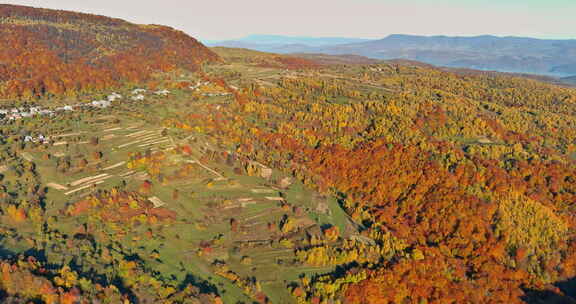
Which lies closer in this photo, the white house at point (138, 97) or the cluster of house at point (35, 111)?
the cluster of house at point (35, 111)

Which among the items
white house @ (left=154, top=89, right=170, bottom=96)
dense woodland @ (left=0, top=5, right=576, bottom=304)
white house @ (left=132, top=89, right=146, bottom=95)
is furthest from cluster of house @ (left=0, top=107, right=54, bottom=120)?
white house @ (left=154, top=89, right=170, bottom=96)

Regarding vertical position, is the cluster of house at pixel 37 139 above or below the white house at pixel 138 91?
below

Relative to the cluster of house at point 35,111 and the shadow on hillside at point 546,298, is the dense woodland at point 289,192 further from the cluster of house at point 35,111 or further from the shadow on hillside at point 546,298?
the cluster of house at point 35,111

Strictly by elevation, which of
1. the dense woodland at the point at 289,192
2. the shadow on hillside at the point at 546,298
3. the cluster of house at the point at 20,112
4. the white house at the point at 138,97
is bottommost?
the shadow on hillside at the point at 546,298

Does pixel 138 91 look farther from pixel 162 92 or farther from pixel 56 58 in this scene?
pixel 56 58

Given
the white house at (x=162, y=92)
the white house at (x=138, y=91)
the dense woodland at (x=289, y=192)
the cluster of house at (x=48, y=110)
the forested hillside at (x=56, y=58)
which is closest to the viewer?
the dense woodland at (x=289, y=192)

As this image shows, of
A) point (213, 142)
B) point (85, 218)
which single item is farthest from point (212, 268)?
point (213, 142)

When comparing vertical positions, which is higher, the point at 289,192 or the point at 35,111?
the point at 35,111

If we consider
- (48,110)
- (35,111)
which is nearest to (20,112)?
(35,111)

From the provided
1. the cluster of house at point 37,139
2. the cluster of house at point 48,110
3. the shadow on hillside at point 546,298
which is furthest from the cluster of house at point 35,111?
the shadow on hillside at point 546,298
